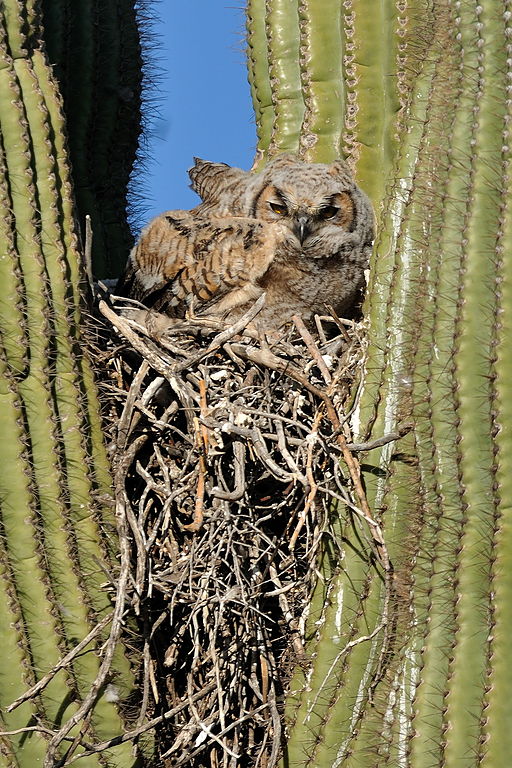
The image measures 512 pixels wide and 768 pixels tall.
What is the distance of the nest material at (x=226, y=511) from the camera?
321 cm

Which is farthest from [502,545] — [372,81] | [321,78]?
[321,78]

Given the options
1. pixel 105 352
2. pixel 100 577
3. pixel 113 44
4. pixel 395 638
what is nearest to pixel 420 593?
pixel 395 638

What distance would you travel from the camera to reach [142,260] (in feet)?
14.3

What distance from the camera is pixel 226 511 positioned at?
10.6 feet

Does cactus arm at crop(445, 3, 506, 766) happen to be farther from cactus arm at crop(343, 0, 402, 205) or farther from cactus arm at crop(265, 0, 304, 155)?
cactus arm at crop(265, 0, 304, 155)

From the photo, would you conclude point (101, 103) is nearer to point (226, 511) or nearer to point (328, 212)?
point (328, 212)

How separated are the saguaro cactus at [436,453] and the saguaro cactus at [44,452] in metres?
0.71

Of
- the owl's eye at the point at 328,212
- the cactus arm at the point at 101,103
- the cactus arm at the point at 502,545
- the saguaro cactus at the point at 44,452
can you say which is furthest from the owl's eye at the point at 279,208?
the cactus arm at the point at 502,545

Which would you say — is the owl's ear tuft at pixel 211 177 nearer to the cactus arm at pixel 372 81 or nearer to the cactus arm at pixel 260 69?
the cactus arm at pixel 260 69

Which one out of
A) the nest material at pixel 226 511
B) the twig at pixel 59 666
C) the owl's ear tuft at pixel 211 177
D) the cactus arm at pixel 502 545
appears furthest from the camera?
the owl's ear tuft at pixel 211 177

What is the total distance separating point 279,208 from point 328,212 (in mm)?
212

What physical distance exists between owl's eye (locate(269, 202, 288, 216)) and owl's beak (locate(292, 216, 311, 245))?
0.32 feet

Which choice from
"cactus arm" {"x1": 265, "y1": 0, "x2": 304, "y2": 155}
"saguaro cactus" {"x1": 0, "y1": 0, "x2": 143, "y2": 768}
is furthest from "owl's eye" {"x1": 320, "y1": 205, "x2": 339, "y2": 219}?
"saguaro cactus" {"x1": 0, "y1": 0, "x2": 143, "y2": 768}

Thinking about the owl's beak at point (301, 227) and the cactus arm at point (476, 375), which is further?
the owl's beak at point (301, 227)
